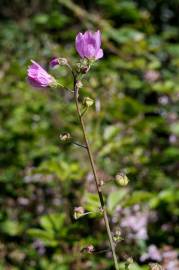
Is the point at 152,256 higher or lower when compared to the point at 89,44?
lower

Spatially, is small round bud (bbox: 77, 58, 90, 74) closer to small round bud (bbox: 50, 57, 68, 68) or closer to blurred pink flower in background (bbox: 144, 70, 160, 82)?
small round bud (bbox: 50, 57, 68, 68)

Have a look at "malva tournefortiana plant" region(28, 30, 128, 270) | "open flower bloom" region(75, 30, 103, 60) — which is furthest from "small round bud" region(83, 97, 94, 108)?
"open flower bloom" region(75, 30, 103, 60)

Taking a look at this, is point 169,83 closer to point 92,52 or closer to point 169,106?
point 169,106

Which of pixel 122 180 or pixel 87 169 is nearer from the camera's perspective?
pixel 122 180

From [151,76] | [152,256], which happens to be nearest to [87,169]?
[152,256]

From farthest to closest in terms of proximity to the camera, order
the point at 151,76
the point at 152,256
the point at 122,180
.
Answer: the point at 151,76
the point at 152,256
the point at 122,180

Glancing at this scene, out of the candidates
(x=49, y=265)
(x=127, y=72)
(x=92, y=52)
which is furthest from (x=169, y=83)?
(x=92, y=52)

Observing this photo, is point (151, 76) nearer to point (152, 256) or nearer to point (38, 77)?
point (152, 256)
